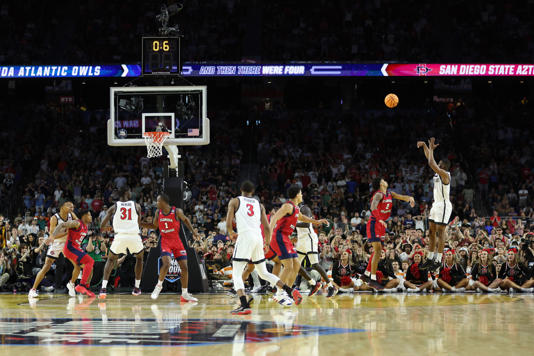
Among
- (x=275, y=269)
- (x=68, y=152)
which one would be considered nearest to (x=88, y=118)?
(x=68, y=152)

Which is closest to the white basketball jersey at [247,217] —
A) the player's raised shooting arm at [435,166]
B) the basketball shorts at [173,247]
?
the basketball shorts at [173,247]

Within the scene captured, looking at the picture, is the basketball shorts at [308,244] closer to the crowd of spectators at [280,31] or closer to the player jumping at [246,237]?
the player jumping at [246,237]

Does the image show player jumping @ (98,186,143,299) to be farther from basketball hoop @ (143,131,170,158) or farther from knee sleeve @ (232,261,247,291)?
knee sleeve @ (232,261,247,291)

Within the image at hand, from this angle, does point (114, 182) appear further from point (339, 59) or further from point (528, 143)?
point (528, 143)

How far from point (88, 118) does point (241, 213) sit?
1638cm

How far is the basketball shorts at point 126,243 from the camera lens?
12.9 metres

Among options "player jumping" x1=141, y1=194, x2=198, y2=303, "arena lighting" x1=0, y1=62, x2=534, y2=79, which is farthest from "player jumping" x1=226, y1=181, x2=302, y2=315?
"arena lighting" x1=0, y1=62, x2=534, y2=79

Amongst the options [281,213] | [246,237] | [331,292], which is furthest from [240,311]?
[331,292]

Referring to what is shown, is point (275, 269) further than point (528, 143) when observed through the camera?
No

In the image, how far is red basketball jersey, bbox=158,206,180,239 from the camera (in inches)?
486

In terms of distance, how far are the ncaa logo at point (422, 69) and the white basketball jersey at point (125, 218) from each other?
11.0 m

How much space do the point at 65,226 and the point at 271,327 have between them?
561 centimetres

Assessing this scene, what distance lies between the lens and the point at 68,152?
923 inches

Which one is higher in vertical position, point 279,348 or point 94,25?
point 94,25
